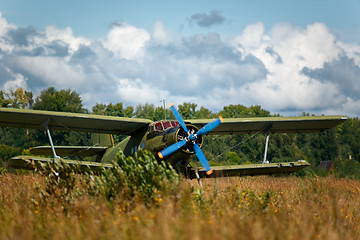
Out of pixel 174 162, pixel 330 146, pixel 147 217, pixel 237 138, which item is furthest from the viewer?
pixel 237 138

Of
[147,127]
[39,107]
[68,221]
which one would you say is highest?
[39,107]

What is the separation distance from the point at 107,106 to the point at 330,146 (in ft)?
187

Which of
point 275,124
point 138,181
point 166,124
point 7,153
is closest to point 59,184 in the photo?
point 138,181

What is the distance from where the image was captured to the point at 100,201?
7750 millimetres

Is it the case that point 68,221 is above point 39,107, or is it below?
below

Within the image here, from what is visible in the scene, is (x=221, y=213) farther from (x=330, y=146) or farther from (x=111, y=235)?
(x=330, y=146)

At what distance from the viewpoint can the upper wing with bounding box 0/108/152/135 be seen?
1402 centimetres

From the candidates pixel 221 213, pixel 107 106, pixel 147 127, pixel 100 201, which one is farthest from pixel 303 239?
pixel 107 106

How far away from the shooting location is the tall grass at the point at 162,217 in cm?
554

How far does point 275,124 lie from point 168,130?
5421mm

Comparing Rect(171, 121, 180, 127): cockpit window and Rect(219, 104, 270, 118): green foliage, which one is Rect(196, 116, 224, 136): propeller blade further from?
Rect(219, 104, 270, 118): green foliage

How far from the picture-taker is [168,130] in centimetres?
1439

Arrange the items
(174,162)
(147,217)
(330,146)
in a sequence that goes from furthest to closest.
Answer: (330,146) → (174,162) → (147,217)

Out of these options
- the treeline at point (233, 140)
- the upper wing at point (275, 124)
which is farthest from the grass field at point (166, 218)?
the treeline at point (233, 140)
